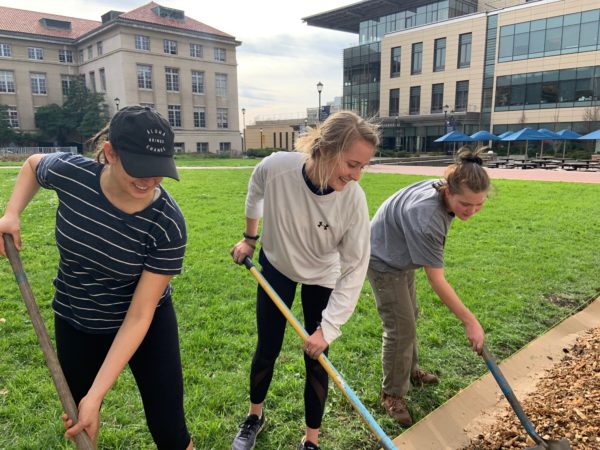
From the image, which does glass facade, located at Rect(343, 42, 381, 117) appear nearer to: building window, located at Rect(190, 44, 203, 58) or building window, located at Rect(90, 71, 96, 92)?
building window, located at Rect(190, 44, 203, 58)

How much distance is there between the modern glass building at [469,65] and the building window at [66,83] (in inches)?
1108

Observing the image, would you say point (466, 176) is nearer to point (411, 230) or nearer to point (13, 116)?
point (411, 230)

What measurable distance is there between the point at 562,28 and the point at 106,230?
41867 mm

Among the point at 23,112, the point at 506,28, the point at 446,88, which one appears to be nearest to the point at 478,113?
the point at 446,88

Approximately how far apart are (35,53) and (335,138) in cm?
5943

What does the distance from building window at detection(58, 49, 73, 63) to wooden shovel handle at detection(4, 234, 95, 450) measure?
59641mm

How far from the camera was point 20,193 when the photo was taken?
203 centimetres

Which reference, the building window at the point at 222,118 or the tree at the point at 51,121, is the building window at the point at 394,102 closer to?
the building window at the point at 222,118

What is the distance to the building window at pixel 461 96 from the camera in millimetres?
40656

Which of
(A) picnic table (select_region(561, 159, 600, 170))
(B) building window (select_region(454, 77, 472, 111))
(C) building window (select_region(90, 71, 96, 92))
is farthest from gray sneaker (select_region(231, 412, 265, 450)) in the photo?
(C) building window (select_region(90, 71, 96, 92))

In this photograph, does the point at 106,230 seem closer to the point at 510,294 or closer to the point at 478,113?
the point at 510,294

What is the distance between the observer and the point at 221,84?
55.3 metres

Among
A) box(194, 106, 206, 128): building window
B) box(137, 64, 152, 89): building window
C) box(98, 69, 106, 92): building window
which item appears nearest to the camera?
box(137, 64, 152, 89): building window

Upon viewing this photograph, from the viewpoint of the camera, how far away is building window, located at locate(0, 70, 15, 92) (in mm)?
48594
